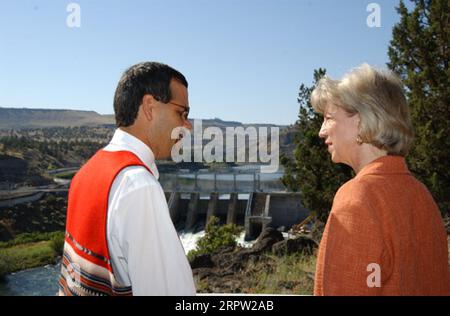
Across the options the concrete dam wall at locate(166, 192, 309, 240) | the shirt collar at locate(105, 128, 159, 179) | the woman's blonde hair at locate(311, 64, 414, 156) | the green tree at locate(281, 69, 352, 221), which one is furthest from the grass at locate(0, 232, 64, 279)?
the woman's blonde hair at locate(311, 64, 414, 156)

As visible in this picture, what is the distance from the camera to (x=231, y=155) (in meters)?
61.1

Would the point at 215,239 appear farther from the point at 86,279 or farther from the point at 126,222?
the point at 126,222

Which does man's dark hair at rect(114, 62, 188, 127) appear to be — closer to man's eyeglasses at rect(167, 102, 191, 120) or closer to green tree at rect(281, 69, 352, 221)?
man's eyeglasses at rect(167, 102, 191, 120)

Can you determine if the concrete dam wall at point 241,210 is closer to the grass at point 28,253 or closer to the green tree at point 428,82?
the grass at point 28,253

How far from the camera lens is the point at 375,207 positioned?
40.9 inches

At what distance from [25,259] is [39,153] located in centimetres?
2308

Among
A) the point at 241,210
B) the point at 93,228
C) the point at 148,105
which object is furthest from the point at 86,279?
the point at 241,210

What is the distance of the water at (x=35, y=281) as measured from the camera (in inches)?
873

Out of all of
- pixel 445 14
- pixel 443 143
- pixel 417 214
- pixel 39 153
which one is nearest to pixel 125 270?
pixel 417 214

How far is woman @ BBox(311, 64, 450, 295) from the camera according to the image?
1.03 metres

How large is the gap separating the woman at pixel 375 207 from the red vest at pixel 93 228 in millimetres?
489

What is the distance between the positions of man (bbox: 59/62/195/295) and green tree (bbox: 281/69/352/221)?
9184 mm

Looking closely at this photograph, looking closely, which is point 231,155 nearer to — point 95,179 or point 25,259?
point 25,259

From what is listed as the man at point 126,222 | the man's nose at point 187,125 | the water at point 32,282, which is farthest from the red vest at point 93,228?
the water at point 32,282
